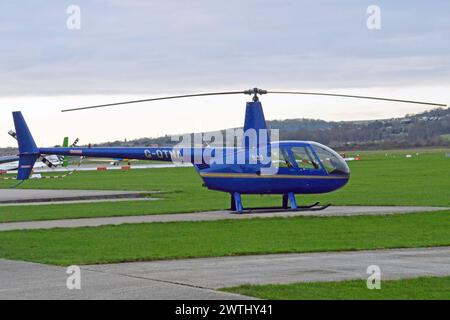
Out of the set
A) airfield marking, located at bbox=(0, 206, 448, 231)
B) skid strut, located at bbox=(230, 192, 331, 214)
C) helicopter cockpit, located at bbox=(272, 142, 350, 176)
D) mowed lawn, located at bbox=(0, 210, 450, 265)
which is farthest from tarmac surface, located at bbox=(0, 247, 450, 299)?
helicopter cockpit, located at bbox=(272, 142, 350, 176)

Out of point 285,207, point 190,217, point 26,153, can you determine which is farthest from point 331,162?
point 26,153

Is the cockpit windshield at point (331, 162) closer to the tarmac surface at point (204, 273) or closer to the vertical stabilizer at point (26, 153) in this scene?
the vertical stabilizer at point (26, 153)

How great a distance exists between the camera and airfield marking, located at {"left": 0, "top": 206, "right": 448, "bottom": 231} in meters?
29.4

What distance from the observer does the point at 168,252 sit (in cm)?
2094

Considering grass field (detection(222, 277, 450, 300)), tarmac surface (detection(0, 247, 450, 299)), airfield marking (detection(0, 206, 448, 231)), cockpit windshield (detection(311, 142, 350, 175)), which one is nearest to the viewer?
grass field (detection(222, 277, 450, 300))

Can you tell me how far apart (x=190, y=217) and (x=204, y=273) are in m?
14.2

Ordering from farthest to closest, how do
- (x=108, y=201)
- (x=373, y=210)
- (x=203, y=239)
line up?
(x=108, y=201), (x=373, y=210), (x=203, y=239)

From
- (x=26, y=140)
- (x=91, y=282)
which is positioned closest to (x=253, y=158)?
(x=26, y=140)

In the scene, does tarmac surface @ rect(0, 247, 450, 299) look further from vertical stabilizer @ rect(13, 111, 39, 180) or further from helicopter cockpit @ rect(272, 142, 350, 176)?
vertical stabilizer @ rect(13, 111, 39, 180)

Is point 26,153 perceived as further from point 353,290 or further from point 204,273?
point 353,290

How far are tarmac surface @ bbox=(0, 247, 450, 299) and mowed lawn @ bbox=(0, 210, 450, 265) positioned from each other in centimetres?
93

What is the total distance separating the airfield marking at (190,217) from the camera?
96.4 feet
